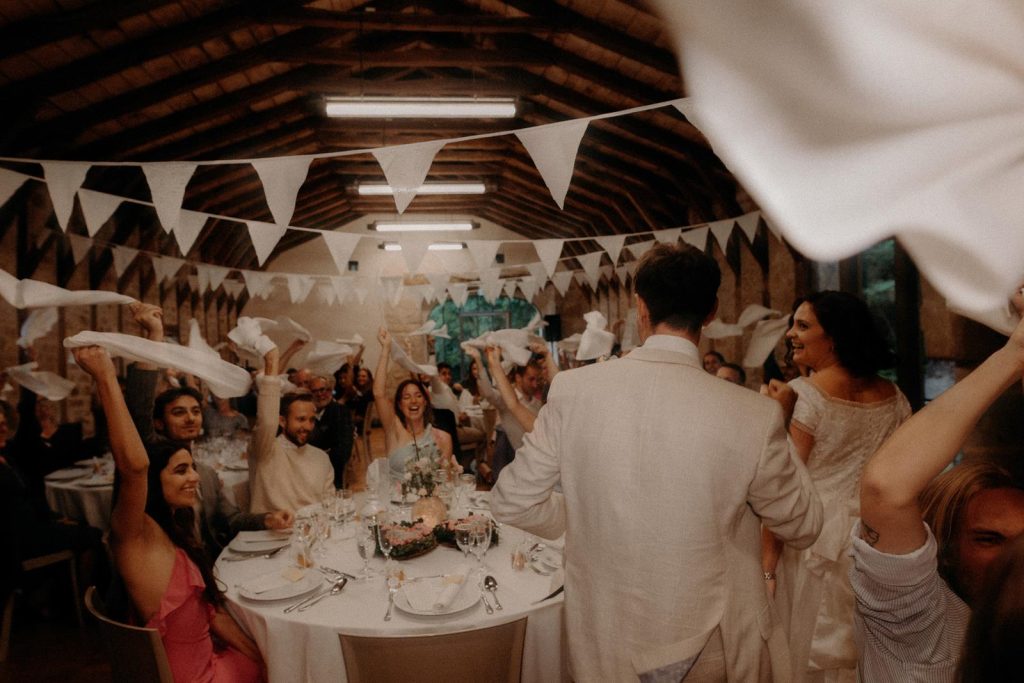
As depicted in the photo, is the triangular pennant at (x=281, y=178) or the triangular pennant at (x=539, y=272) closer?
the triangular pennant at (x=281, y=178)

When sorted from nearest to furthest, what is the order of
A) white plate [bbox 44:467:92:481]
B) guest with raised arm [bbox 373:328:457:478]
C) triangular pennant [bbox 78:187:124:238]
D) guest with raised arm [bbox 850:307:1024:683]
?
guest with raised arm [bbox 850:307:1024:683] < guest with raised arm [bbox 373:328:457:478] < triangular pennant [bbox 78:187:124:238] < white plate [bbox 44:467:92:481]

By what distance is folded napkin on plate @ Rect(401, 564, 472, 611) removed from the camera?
177 cm

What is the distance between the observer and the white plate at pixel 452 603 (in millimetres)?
1738

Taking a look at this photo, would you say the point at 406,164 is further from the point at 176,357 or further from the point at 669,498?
the point at 669,498

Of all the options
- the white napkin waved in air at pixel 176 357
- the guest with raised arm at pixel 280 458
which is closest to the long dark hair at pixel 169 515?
the white napkin waved in air at pixel 176 357

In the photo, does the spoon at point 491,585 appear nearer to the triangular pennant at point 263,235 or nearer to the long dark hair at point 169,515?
the long dark hair at point 169,515

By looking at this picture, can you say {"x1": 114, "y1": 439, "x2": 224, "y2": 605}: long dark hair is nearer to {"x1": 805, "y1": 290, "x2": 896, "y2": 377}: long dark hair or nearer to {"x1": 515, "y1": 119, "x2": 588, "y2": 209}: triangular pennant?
{"x1": 515, "y1": 119, "x2": 588, "y2": 209}: triangular pennant

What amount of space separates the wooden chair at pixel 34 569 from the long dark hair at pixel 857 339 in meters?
4.21

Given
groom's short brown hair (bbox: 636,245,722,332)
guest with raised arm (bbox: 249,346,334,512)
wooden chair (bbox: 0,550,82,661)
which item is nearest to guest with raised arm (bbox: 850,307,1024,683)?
groom's short brown hair (bbox: 636,245,722,332)

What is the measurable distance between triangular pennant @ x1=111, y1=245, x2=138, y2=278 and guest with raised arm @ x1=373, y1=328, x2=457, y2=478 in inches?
190

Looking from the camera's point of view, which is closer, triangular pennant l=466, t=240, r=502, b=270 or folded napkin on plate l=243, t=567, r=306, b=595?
folded napkin on plate l=243, t=567, r=306, b=595

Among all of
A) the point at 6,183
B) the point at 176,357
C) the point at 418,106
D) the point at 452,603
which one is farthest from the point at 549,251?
the point at 452,603

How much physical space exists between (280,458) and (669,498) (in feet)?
7.30

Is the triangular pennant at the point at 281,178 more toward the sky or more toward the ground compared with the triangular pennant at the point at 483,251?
more toward the sky
